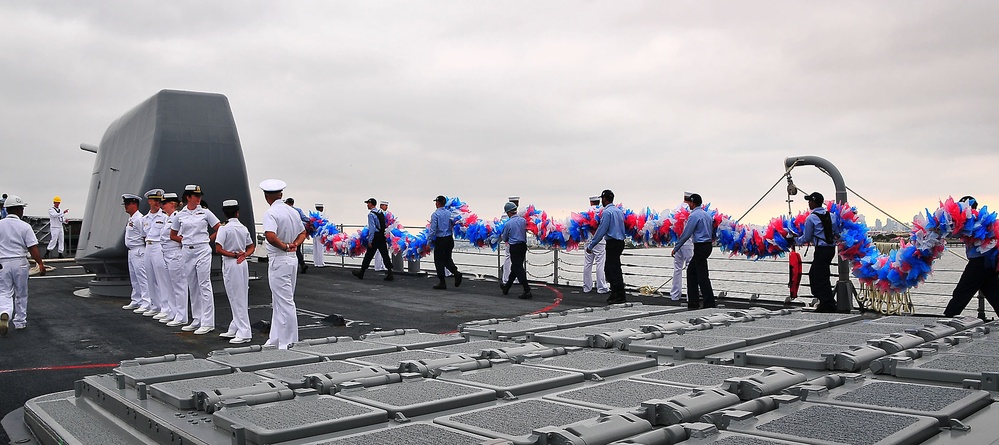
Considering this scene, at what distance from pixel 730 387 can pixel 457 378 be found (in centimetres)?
102

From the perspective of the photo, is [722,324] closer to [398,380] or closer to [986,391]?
[986,391]

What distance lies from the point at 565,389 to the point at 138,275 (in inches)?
487

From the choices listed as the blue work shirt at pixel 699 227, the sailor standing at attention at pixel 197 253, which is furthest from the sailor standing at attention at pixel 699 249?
the sailor standing at attention at pixel 197 253

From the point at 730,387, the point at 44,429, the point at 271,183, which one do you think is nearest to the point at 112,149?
the point at 271,183

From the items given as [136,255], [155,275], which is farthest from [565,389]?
[136,255]

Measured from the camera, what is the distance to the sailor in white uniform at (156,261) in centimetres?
1207

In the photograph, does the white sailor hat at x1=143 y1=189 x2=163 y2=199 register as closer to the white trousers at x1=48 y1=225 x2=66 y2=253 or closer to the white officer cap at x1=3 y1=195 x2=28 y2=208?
the white officer cap at x1=3 y1=195 x2=28 y2=208

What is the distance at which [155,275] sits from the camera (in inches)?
492

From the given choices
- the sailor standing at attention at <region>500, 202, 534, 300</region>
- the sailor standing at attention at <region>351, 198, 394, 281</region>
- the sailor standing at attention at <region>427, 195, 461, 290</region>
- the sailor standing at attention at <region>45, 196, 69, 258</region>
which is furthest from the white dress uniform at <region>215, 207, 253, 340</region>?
the sailor standing at attention at <region>45, 196, 69, 258</region>

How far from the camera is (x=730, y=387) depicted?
248 cm

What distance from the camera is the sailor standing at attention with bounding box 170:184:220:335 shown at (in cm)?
1062

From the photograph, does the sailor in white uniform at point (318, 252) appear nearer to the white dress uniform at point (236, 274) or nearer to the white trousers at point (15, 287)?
the white trousers at point (15, 287)

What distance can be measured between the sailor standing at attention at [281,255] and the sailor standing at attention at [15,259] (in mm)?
3979

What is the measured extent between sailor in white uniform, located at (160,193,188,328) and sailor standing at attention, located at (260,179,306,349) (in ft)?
10.3
